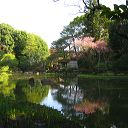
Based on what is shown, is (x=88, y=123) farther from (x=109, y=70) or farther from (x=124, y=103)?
(x=109, y=70)

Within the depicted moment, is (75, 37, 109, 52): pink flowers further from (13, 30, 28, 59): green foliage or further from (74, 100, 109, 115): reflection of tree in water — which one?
(74, 100, 109, 115): reflection of tree in water

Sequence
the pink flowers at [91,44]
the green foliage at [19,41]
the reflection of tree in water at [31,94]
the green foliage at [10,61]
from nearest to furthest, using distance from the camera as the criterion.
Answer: the reflection of tree in water at [31,94], the pink flowers at [91,44], the green foliage at [10,61], the green foliage at [19,41]

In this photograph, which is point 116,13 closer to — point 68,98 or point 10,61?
point 68,98

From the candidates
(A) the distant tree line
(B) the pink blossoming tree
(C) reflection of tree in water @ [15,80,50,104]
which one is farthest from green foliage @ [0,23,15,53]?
(C) reflection of tree in water @ [15,80,50,104]

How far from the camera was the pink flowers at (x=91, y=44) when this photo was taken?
7254cm

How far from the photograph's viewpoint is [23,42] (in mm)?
103375

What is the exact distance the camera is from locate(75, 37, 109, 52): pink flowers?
2856 inches

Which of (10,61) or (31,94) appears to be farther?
(10,61)

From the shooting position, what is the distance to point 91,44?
248 ft

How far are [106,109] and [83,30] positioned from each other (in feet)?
224

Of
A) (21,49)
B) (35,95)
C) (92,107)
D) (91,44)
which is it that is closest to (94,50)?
(91,44)

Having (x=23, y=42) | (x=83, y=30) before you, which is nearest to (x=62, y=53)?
(x=83, y=30)

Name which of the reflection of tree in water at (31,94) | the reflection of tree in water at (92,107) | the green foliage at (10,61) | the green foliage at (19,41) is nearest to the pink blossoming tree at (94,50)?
the green foliage at (10,61)

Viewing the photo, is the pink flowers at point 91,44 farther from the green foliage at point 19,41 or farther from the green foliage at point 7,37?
the green foliage at point 19,41
